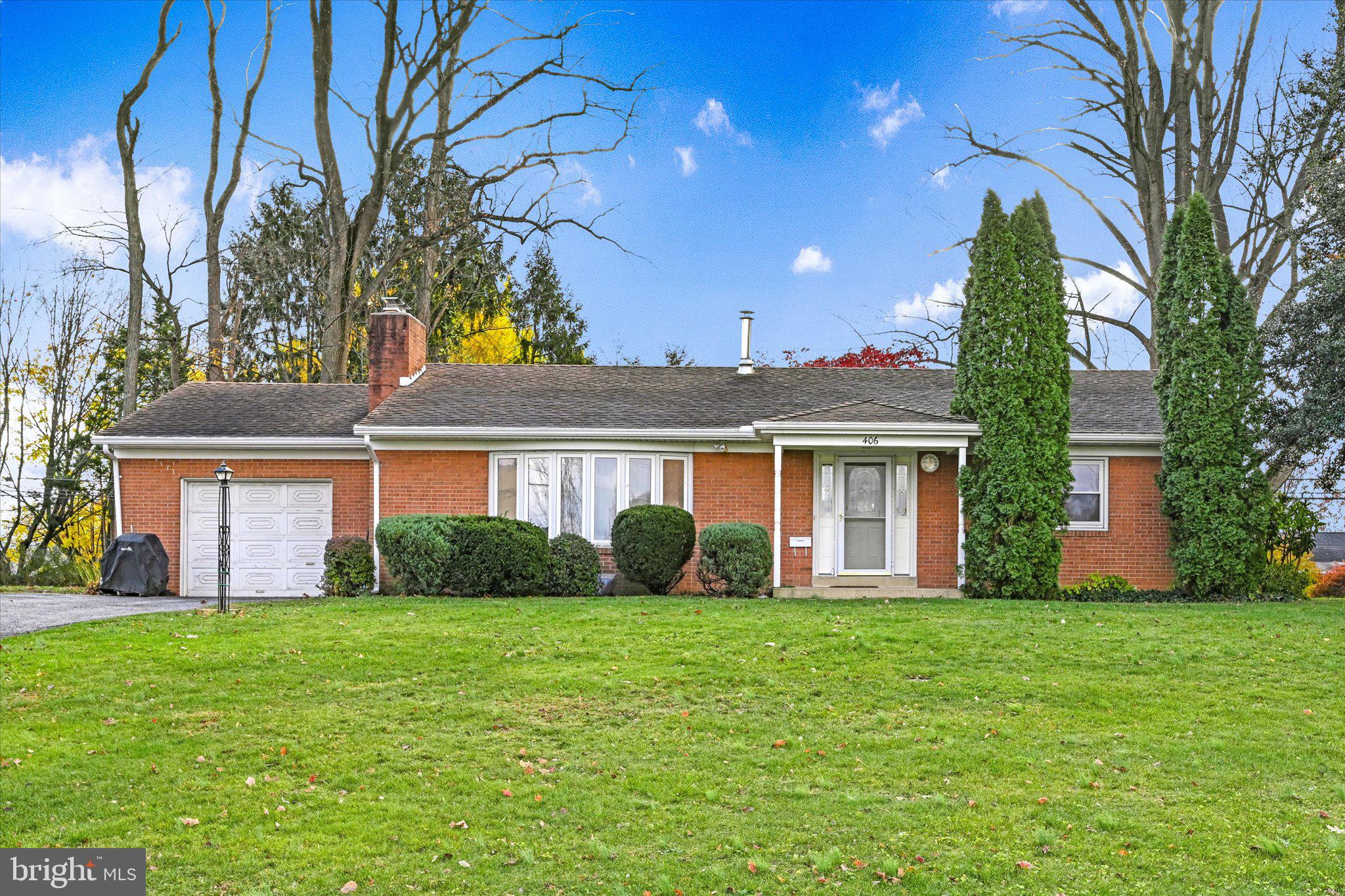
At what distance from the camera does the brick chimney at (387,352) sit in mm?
20062

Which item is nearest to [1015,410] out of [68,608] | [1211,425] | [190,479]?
[1211,425]

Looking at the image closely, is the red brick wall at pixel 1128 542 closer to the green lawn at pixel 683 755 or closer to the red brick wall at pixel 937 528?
the red brick wall at pixel 937 528

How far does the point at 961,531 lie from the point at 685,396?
5.57 m

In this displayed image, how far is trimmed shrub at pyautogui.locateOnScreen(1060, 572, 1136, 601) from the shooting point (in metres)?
17.8

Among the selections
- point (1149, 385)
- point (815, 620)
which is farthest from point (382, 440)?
point (1149, 385)

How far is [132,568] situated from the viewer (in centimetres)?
1775

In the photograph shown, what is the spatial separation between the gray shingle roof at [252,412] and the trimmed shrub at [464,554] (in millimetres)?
A: 3591

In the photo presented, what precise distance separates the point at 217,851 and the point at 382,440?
12010mm

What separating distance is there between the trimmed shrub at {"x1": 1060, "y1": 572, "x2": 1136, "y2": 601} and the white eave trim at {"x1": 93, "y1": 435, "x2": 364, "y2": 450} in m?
12.4

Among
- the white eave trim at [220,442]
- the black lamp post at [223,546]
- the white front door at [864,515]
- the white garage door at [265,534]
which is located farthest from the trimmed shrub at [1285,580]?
the white garage door at [265,534]

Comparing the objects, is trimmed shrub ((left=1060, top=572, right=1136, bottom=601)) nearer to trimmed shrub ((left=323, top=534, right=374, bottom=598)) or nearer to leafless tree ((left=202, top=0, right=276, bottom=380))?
trimmed shrub ((left=323, top=534, right=374, bottom=598))

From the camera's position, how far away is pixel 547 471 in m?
17.8

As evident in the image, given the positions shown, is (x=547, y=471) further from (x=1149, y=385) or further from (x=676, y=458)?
(x=1149, y=385)

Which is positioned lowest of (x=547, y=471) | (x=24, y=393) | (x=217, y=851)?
(x=217, y=851)
